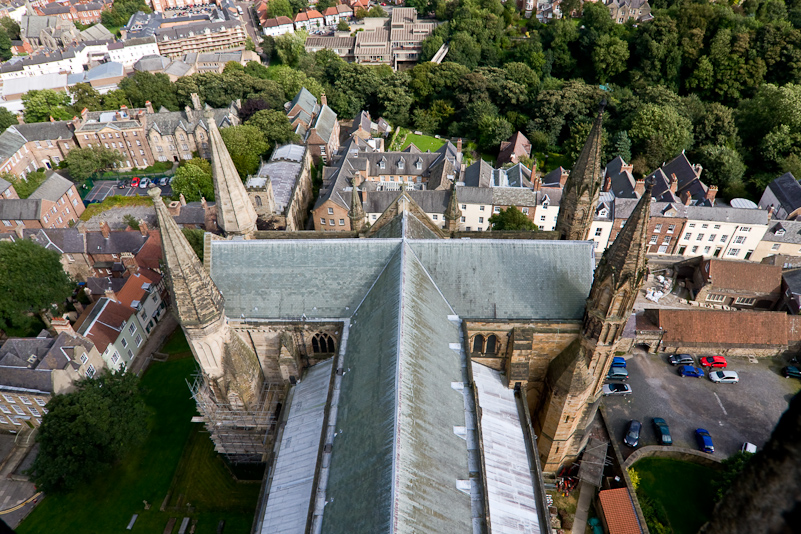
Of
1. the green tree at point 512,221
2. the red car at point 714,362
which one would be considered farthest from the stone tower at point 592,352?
the green tree at point 512,221

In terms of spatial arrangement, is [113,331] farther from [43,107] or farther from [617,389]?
[43,107]

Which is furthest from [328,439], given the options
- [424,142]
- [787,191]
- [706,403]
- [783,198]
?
[424,142]

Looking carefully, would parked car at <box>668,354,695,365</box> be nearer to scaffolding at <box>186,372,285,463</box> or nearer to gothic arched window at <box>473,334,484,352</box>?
gothic arched window at <box>473,334,484,352</box>

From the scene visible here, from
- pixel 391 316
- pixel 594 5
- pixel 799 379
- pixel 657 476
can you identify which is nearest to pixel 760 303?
pixel 799 379

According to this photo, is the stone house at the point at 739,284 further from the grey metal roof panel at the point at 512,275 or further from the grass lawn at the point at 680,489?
the grey metal roof panel at the point at 512,275

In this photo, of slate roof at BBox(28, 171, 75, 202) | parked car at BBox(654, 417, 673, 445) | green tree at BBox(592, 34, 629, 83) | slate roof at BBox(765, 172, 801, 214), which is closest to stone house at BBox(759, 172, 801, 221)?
slate roof at BBox(765, 172, 801, 214)

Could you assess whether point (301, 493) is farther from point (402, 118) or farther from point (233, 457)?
point (402, 118)
